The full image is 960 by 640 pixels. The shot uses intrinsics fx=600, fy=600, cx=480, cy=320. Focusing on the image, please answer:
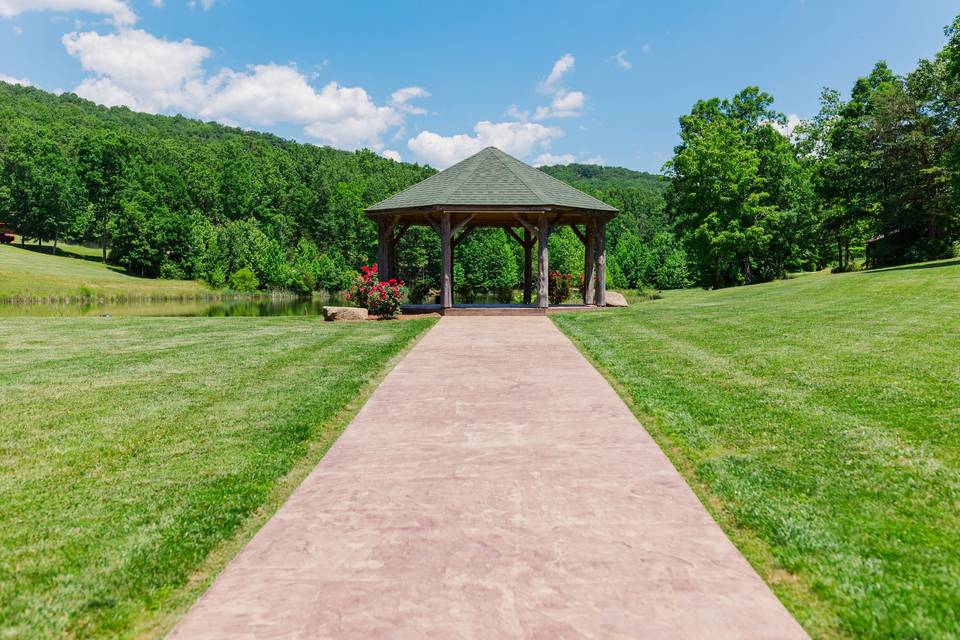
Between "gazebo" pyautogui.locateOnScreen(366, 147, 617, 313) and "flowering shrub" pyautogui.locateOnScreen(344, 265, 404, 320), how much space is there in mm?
1319

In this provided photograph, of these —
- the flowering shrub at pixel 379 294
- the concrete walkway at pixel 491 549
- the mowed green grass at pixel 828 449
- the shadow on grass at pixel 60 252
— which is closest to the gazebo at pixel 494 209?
the flowering shrub at pixel 379 294

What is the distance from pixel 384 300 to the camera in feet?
56.5

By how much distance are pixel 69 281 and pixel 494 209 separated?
157 feet

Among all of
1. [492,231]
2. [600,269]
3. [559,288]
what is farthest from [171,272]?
[600,269]

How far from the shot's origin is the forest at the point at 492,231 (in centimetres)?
3334

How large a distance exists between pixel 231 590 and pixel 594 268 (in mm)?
19679

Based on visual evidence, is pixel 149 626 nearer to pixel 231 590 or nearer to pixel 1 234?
pixel 231 590

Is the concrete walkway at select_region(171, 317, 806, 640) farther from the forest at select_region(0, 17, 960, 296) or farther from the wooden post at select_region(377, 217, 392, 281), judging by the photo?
the forest at select_region(0, 17, 960, 296)

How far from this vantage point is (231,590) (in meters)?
2.90

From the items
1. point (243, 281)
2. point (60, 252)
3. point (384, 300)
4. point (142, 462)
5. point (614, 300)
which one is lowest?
point (142, 462)

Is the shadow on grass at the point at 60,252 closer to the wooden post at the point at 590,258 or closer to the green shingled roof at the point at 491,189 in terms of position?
the green shingled roof at the point at 491,189

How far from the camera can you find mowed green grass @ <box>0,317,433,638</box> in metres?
2.94

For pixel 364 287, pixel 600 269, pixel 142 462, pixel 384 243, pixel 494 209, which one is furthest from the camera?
pixel 600 269

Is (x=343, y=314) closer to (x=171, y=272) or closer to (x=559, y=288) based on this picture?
(x=559, y=288)
